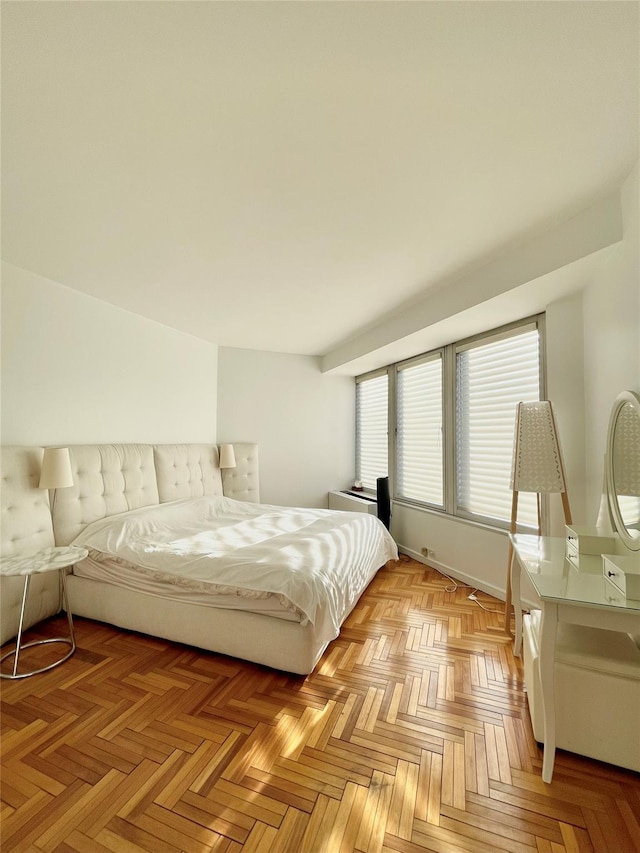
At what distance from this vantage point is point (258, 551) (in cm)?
238

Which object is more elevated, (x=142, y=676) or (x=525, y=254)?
(x=525, y=254)

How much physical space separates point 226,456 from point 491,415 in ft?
9.38

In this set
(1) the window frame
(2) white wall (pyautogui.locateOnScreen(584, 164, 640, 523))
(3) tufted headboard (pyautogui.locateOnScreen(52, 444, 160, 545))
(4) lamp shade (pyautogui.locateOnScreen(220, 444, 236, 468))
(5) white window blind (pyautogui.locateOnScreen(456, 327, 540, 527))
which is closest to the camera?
(2) white wall (pyautogui.locateOnScreen(584, 164, 640, 523))

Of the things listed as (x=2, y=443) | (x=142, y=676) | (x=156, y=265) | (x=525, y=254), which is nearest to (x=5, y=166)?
(x=156, y=265)

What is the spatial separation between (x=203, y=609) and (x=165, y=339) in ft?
9.10

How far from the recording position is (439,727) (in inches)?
65.0

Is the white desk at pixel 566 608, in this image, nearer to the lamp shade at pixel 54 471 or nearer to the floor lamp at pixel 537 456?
the floor lamp at pixel 537 456

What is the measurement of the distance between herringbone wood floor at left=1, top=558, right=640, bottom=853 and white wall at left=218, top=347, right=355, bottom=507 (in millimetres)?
2816

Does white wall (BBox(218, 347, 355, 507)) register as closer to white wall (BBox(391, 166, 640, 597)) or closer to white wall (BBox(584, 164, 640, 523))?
white wall (BBox(391, 166, 640, 597))

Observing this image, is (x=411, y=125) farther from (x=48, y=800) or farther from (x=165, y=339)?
(x=165, y=339)

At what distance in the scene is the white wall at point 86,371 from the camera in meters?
2.52

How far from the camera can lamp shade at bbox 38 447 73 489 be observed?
2.43 metres

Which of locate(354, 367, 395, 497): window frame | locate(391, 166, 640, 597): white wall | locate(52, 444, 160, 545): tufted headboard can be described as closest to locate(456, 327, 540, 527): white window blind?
locate(391, 166, 640, 597): white wall

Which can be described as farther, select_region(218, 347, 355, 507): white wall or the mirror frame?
select_region(218, 347, 355, 507): white wall
